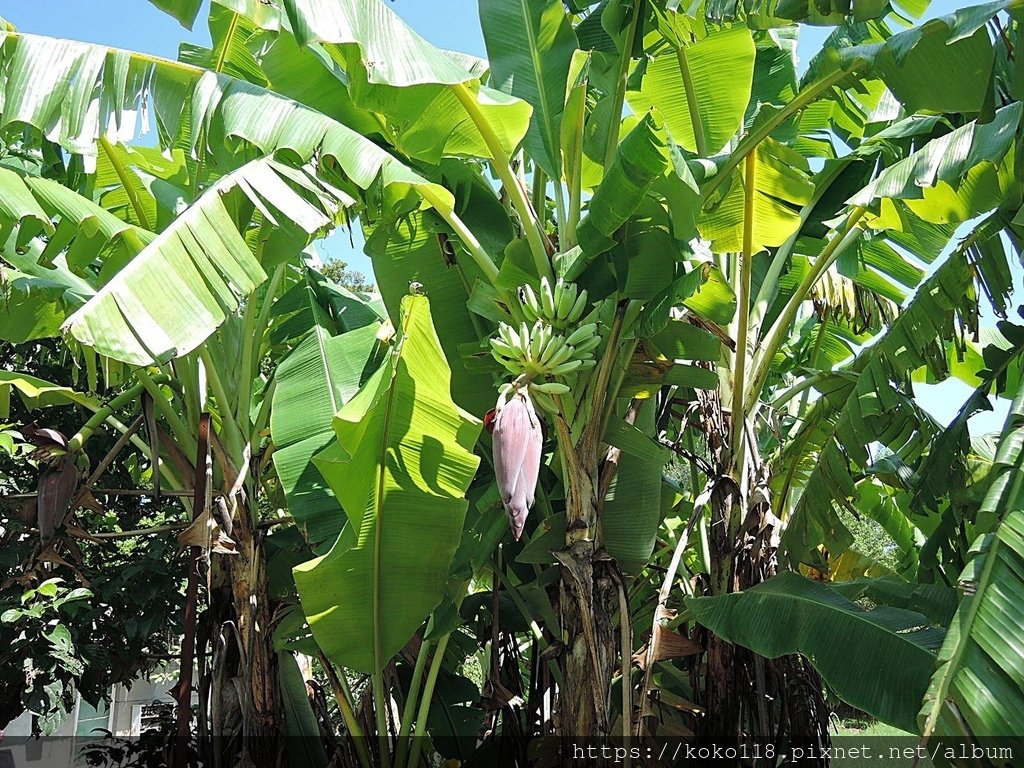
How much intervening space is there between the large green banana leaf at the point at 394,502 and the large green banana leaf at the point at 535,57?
1.11m

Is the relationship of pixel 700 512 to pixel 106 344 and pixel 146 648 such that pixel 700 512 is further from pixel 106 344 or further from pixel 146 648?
pixel 146 648

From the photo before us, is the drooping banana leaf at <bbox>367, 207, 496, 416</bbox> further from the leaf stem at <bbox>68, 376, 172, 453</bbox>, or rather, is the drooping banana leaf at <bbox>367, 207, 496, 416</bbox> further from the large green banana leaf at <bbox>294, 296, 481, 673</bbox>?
the leaf stem at <bbox>68, 376, 172, 453</bbox>

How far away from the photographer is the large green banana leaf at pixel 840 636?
2699 millimetres

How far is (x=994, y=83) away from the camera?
111 inches

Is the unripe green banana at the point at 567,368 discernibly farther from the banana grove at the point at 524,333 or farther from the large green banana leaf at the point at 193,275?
the large green banana leaf at the point at 193,275

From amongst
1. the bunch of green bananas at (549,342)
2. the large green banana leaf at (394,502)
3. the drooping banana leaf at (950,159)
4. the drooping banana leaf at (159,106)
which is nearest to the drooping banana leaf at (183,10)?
the drooping banana leaf at (159,106)

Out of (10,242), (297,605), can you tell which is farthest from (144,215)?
(297,605)

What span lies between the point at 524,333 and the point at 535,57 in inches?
55.2

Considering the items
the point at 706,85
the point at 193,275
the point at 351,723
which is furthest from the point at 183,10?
the point at 351,723

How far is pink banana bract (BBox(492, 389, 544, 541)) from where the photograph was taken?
249 cm

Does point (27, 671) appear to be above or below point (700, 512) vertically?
below

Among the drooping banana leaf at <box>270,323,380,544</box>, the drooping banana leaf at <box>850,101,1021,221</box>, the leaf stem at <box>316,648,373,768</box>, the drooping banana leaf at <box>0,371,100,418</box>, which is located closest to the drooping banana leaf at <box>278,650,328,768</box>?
the leaf stem at <box>316,648,373,768</box>

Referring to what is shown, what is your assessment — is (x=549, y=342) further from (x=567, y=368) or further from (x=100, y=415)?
(x=100, y=415)

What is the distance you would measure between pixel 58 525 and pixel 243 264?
141 centimetres
